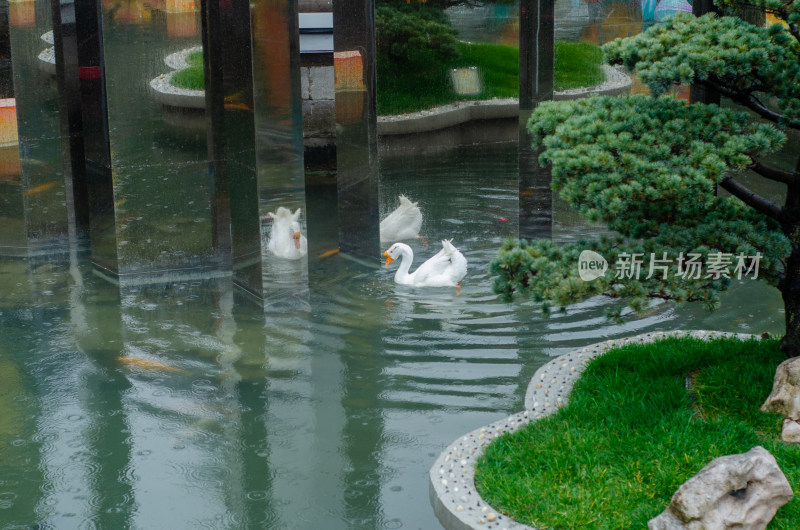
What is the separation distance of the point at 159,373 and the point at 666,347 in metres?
3.78

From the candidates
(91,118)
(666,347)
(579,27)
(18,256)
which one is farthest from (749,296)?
(18,256)

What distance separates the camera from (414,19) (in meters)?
11.4

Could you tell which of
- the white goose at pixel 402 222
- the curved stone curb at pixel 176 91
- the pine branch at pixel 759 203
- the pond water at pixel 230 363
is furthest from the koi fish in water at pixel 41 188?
the pine branch at pixel 759 203

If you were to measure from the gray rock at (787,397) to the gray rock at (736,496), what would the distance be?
3.30 ft

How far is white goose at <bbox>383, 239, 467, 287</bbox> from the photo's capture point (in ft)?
30.8

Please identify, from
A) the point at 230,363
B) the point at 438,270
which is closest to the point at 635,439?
the point at 230,363

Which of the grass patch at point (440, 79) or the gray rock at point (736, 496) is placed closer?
the gray rock at point (736, 496)

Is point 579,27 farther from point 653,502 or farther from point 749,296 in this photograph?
point 653,502

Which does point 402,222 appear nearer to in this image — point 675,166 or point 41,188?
point 41,188

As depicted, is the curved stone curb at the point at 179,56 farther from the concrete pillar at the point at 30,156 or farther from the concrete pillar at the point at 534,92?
the concrete pillar at the point at 534,92

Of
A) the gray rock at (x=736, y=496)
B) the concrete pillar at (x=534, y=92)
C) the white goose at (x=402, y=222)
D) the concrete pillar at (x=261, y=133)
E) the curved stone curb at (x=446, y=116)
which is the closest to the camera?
the gray rock at (x=736, y=496)

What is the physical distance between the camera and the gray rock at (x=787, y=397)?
5652 millimetres

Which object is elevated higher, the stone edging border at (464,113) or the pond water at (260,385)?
the stone edging border at (464,113)

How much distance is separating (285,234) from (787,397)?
15.3 feet
